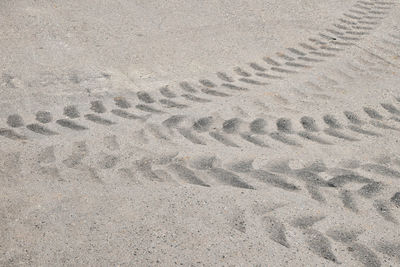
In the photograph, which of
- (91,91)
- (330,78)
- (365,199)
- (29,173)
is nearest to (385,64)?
(330,78)

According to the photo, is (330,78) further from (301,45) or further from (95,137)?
(95,137)

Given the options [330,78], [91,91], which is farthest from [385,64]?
[91,91]

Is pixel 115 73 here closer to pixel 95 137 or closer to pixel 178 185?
pixel 95 137

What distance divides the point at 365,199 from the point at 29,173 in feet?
5.86

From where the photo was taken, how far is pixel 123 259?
2.43m

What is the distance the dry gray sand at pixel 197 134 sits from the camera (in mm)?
2562

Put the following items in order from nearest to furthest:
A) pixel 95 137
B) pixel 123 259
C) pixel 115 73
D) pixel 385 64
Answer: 1. pixel 123 259
2. pixel 95 137
3. pixel 115 73
4. pixel 385 64

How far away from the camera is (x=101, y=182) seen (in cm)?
294

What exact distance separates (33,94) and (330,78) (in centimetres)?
217

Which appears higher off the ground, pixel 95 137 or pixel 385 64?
pixel 385 64

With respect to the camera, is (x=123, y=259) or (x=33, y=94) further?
(x=33, y=94)

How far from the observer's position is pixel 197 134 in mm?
3416

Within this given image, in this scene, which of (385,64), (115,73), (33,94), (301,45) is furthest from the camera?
(301,45)

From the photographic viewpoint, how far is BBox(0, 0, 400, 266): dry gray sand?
256cm
